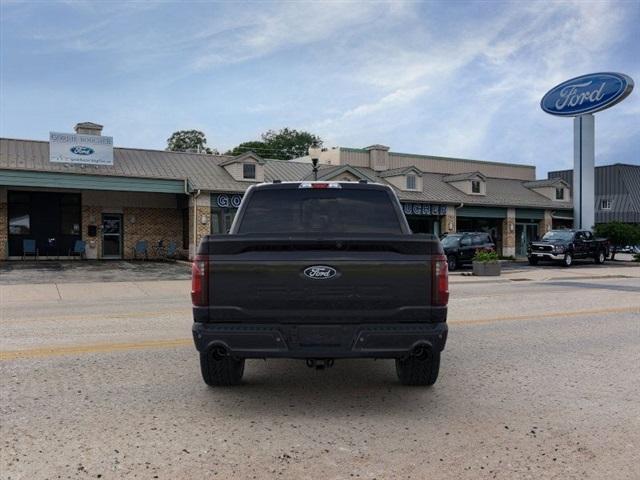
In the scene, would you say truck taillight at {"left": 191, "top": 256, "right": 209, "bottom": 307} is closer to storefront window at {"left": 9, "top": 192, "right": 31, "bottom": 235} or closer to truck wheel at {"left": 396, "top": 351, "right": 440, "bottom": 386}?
truck wheel at {"left": 396, "top": 351, "right": 440, "bottom": 386}

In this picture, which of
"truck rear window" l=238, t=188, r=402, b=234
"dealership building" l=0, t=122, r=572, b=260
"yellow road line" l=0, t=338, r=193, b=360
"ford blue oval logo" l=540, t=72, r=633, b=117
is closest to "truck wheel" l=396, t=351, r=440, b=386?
"truck rear window" l=238, t=188, r=402, b=234

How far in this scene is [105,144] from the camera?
88.5ft

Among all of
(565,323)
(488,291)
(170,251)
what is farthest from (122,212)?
(565,323)

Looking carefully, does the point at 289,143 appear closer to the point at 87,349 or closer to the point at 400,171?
the point at 400,171

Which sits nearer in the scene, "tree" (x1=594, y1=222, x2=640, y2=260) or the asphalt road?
the asphalt road

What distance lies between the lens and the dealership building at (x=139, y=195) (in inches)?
1035

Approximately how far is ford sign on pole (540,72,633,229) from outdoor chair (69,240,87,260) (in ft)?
92.3

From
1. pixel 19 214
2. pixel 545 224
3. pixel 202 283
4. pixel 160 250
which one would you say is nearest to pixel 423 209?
pixel 545 224

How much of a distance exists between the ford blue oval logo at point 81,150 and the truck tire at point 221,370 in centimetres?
2375

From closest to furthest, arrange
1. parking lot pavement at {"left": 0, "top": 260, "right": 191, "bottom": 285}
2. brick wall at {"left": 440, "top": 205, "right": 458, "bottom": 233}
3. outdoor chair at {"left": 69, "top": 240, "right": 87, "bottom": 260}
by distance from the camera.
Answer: parking lot pavement at {"left": 0, "top": 260, "right": 191, "bottom": 285}
outdoor chair at {"left": 69, "top": 240, "right": 87, "bottom": 260}
brick wall at {"left": 440, "top": 205, "right": 458, "bottom": 233}

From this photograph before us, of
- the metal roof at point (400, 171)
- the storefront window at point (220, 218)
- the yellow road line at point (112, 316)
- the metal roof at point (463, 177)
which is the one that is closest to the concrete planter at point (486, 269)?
the storefront window at point (220, 218)

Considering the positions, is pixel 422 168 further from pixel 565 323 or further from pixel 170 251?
pixel 565 323

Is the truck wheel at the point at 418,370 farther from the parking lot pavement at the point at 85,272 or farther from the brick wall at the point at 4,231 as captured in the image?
the brick wall at the point at 4,231

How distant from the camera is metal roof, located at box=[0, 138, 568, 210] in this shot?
26719mm
